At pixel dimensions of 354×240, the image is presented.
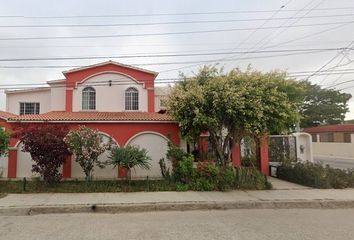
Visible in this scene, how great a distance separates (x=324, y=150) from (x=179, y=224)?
34.9m

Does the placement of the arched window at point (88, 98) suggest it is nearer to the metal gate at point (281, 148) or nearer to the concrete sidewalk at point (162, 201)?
the concrete sidewalk at point (162, 201)

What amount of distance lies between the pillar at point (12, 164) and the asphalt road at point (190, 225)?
8398 millimetres

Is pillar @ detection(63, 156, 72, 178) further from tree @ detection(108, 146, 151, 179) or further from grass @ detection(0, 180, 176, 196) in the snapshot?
tree @ detection(108, 146, 151, 179)

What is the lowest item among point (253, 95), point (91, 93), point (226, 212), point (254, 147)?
point (226, 212)

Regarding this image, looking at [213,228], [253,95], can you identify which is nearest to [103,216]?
[213,228]

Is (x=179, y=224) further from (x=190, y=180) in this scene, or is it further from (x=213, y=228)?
(x=190, y=180)

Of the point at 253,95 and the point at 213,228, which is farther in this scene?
the point at 253,95

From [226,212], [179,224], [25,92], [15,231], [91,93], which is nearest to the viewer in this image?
[15,231]

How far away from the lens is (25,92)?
1033 inches

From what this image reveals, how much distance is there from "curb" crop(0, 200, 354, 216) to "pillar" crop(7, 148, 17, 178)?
25.0 ft

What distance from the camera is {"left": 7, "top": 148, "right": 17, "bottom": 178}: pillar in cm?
1611

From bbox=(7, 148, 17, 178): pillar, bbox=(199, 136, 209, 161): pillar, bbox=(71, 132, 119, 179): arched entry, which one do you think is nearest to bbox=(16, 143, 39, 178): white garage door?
bbox=(7, 148, 17, 178): pillar

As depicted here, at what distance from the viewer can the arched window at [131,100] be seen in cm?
2262

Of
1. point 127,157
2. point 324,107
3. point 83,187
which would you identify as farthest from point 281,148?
point 324,107
